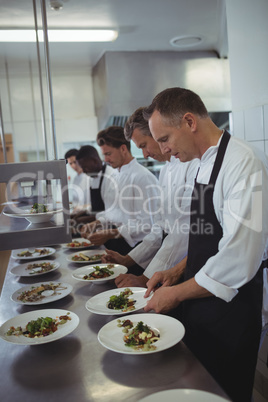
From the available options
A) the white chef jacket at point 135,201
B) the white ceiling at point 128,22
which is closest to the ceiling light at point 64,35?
the white ceiling at point 128,22

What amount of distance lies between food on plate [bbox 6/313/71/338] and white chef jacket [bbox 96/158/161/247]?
135 centimetres

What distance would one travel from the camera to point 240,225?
1317 millimetres

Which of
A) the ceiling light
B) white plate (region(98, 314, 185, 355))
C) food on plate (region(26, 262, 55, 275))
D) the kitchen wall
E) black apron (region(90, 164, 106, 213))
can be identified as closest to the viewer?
white plate (region(98, 314, 185, 355))

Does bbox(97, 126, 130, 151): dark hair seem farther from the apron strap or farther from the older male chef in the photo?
the apron strap

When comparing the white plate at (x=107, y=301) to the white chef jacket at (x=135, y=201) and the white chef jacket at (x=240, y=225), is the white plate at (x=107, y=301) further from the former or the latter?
the white chef jacket at (x=135, y=201)

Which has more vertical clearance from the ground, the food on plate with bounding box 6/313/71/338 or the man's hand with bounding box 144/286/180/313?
the man's hand with bounding box 144/286/180/313

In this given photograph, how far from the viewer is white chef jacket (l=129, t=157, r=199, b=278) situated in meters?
2.10

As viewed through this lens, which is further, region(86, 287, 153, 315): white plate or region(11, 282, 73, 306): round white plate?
region(11, 282, 73, 306): round white plate

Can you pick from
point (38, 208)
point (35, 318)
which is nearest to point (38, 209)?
point (38, 208)

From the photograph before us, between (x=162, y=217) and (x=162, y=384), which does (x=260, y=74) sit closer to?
(x=162, y=217)

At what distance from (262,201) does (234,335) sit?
0.53m

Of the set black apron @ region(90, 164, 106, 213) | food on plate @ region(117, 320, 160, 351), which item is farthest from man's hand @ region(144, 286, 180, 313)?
black apron @ region(90, 164, 106, 213)

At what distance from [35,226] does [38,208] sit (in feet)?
0.29

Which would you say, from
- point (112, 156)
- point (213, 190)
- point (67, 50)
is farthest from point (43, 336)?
point (67, 50)
